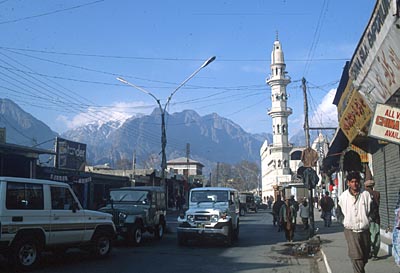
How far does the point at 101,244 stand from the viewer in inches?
521

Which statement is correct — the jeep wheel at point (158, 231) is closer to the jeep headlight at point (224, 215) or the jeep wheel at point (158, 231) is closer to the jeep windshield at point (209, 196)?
the jeep windshield at point (209, 196)

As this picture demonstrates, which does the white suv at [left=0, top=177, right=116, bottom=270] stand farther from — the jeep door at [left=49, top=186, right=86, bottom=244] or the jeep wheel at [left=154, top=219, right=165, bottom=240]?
the jeep wheel at [left=154, top=219, right=165, bottom=240]

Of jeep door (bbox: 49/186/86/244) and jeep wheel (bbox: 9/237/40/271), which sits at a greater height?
jeep door (bbox: 49/186/86/244)

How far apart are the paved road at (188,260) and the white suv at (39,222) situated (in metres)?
0.50

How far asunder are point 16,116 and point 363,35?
7919 inches

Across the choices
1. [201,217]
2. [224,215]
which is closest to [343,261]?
[224,215]

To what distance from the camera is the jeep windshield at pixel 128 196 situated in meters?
18.0

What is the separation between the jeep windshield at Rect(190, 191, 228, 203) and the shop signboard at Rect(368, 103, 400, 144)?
1199 cm

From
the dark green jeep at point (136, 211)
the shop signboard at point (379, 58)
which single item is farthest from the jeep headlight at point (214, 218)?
the shop signboard at point (379, 58)

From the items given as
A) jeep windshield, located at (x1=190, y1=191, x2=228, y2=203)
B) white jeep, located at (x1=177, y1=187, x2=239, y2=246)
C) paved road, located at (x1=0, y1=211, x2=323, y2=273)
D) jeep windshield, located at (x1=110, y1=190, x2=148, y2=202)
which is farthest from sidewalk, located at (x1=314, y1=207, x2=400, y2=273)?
jeep windshield, located at (x1=110, y1=190, x2=148, y2=202)

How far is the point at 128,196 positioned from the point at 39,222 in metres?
7.28

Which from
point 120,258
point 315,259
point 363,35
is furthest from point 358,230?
point 120,258

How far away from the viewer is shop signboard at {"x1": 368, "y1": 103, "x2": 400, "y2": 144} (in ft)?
21.7

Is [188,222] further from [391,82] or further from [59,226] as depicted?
[391,82]
